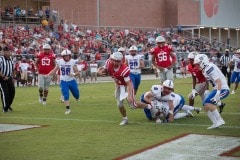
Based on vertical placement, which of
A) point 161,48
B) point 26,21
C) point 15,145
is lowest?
point 15,145

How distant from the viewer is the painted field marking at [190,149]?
23.9 feet

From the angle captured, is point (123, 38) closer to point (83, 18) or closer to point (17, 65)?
point (83, 18)

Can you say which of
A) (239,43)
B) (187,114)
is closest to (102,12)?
(239,43)

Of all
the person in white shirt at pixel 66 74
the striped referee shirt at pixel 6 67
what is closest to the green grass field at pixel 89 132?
the person in white shirt at pixel 66 74

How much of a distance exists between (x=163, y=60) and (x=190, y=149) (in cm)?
668

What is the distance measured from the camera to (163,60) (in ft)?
46.9

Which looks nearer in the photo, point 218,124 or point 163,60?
point 218,124

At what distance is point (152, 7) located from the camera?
4962 centimetres

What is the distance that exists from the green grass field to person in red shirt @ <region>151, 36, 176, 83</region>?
1.40m

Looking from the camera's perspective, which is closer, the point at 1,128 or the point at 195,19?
the point at 1,128

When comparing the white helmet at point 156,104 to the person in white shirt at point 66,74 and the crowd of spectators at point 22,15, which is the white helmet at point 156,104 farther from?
the crowd of spectators at point 22,15

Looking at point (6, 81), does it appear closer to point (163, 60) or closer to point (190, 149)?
point (163, 60)

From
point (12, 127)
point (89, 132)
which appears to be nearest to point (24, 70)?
point (12, 127)

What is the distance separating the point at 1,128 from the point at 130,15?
3712cm
